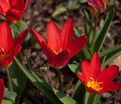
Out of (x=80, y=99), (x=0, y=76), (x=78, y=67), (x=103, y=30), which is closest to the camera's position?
(x=80, y=99)

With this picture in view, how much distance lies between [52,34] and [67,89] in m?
0.64

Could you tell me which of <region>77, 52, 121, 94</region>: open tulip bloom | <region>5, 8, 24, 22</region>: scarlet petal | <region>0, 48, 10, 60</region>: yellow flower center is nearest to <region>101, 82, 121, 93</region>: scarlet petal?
<region>77, 52, 121, 94</region>: open tulip bloom

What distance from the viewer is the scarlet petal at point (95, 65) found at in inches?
59.2

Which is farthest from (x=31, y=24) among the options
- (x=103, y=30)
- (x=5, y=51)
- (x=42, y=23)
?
(x=5, y=51)

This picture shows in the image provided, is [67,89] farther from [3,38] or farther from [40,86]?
[3,38]

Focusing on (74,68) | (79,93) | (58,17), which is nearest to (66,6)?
(58,17)

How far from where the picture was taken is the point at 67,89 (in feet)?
6.89

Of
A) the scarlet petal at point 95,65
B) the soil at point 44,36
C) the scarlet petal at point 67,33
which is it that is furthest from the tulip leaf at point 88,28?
the scarlet petal at point 95,65

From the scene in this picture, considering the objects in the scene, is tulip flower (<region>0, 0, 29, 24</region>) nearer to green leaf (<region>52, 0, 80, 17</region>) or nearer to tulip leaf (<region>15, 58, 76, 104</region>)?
tulip leaf (<region>15, 58, 76, 104</region>)

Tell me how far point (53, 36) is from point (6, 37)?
0.32 metres

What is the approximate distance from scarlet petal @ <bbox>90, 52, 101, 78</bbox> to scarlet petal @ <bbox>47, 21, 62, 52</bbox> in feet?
0.93

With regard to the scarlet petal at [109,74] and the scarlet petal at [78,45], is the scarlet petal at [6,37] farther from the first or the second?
the scarlet petal at [109,74]

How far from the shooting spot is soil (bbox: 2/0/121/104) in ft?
6.80

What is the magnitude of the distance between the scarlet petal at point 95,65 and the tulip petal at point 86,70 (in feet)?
0.09
